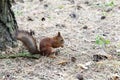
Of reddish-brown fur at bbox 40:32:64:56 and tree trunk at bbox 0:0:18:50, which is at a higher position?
tree trunk at bbox 0:0:18:50

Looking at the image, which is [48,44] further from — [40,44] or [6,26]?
[6,26]

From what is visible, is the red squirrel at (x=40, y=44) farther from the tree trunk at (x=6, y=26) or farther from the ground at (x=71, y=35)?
the tree trunk at (x=6, y=26)

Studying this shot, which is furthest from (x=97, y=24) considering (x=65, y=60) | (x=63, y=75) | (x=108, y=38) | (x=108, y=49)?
(x=63, y=75)

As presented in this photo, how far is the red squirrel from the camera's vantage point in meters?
3.79

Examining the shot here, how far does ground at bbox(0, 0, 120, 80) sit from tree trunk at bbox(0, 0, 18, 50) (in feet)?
1.04

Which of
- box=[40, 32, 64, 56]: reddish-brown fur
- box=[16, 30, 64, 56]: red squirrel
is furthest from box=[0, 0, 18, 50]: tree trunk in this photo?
box=[40, 32, 64, 56]: reddish-brown fur

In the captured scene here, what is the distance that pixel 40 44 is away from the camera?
3928mm

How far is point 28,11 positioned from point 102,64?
2.94 metres

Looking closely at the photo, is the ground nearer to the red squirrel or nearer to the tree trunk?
the red squirrel

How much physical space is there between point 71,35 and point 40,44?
1.12 metres

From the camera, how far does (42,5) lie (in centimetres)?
684

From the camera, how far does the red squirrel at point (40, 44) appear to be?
12.4ft

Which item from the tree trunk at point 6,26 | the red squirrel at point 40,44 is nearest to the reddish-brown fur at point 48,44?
the red squirrel at point 40,44

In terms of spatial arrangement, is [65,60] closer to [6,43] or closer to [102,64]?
[102,64]
